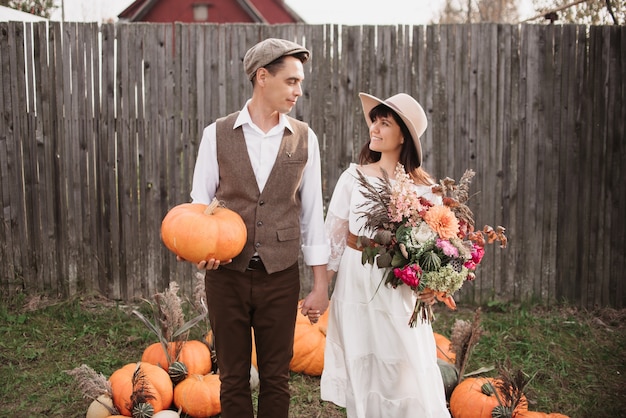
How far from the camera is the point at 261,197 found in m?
2.72

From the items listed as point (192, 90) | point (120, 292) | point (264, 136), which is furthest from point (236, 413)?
point (192, 90)

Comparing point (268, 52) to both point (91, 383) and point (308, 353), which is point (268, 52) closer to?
point (91, 383)

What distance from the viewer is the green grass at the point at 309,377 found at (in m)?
3.74

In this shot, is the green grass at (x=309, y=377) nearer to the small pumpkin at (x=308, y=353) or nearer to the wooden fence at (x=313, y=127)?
the small pumpkin at (x=308, y=353)

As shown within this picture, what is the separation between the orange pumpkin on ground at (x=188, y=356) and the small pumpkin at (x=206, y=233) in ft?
4.42

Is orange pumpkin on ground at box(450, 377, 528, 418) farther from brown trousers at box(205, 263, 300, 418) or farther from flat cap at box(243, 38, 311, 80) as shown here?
flat cap at box(243, 38, 311, 80)

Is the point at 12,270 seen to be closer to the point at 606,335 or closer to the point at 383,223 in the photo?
the point at 383,223

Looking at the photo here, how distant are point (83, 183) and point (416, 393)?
357cm

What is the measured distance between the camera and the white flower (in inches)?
106

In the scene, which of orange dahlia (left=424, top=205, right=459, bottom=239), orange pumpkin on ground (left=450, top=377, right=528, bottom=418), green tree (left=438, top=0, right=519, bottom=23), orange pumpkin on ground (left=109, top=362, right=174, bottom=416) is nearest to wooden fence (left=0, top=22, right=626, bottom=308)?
orange pumpkin on ground (left=109, top=362, right=174, bottom=416)

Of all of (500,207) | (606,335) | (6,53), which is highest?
(6,53)

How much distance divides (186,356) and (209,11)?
16918mm

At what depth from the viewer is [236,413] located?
9.27 ft

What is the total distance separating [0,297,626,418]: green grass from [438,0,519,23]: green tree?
10559mm
